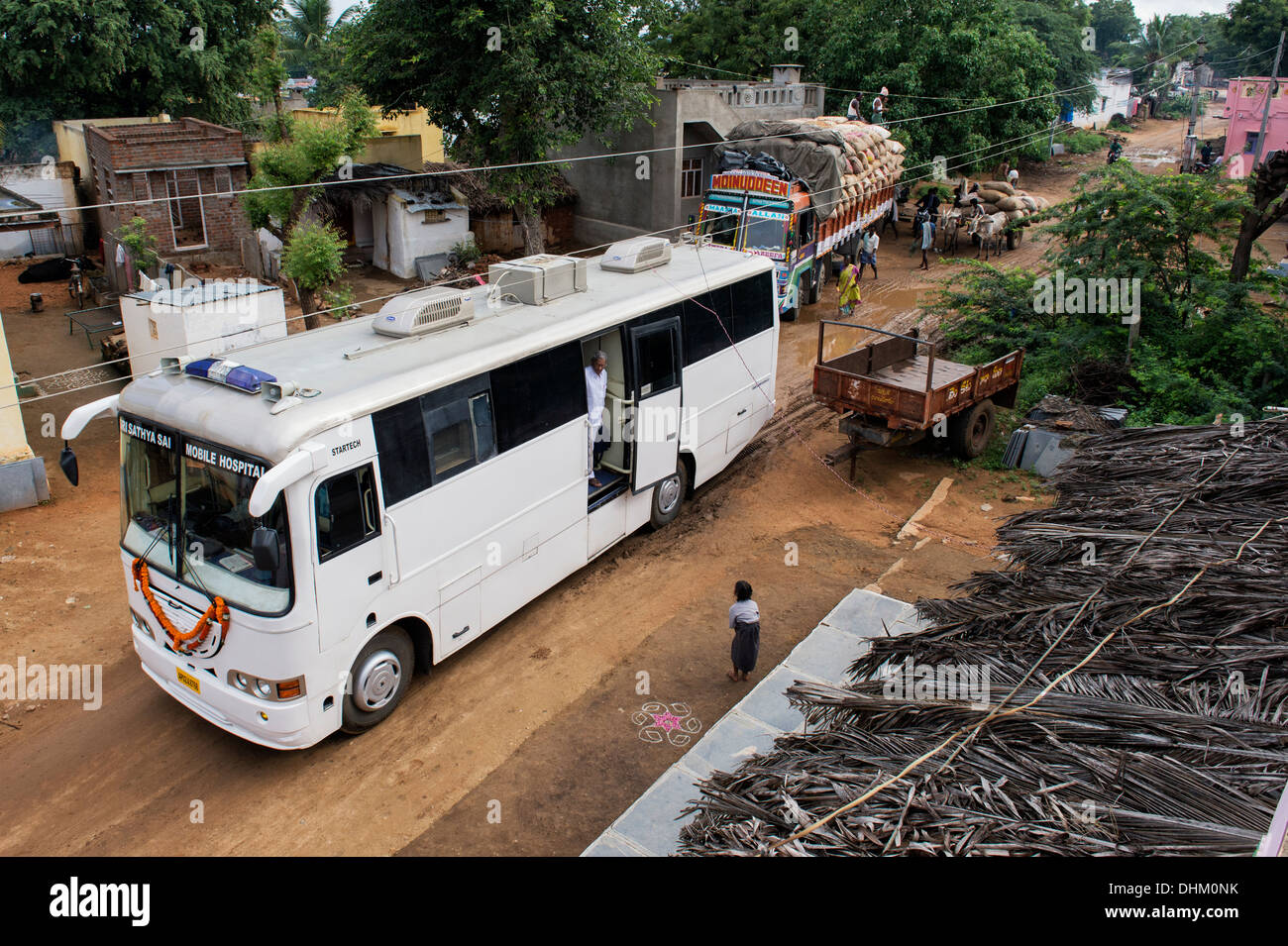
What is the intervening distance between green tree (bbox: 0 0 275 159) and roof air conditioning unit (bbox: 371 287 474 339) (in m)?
20.2

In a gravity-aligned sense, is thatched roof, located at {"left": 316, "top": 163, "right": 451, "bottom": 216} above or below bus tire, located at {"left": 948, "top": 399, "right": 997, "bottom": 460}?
above

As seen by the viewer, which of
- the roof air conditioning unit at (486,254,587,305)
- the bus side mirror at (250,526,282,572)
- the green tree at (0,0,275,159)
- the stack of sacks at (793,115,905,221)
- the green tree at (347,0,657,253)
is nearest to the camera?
the bus side mirror at (250,526,282,572)

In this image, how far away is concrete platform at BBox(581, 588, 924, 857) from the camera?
6762 mm

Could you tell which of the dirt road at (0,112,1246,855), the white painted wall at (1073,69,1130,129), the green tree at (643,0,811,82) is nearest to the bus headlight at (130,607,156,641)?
the dirt road at (0,112,1246,855)

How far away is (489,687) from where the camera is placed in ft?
30.2

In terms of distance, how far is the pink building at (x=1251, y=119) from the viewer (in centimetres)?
3469

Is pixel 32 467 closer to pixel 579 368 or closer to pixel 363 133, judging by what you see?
pixel 579 368

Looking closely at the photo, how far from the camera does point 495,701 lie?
898 cm

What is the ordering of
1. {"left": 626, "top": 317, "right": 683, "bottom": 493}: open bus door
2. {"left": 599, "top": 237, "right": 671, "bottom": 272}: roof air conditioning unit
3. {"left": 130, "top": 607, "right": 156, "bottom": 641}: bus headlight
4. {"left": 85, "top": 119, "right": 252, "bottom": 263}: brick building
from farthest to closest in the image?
{"left": 85, "top": 119, "right": 252, "bottom": 263}: brick building < {"left": 599, "top": 237, "right": 671, "bottom": 272}: roof air conditioning unit < {"left": 626, "top": 317, "right": 683, "bottom": 493}: open bus door < {"left": 130, "top": 607, "right": 156, "bottom": 641}: bus headlight

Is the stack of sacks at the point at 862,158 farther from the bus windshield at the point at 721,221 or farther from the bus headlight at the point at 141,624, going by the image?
the bus headlight at the point at 141,624

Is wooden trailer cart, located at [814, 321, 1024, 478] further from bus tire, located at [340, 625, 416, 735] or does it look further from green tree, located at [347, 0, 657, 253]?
green tree, located at [347, 0, 657, 253]

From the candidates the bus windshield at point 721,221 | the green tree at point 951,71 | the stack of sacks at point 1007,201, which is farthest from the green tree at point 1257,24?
the bus windshield at point 721,221
